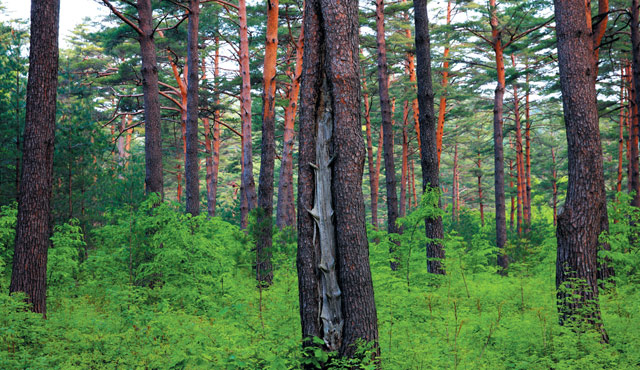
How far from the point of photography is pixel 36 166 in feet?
22.0

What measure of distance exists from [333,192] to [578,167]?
3.87 metres

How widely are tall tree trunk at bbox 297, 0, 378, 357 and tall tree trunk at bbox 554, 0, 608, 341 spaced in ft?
10.7

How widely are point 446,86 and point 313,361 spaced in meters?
19.1

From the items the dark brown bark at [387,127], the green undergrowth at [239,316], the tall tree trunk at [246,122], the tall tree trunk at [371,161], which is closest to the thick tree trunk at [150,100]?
the green undergrowth at [239,316]

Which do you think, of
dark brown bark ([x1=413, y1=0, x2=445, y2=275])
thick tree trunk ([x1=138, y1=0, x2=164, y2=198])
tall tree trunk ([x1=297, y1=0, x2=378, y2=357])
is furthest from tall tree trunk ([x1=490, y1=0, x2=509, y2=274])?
tall tree trunk ([x1=297, y1=0, x2=378, y2=357])

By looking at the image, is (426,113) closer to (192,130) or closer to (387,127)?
(387,127)

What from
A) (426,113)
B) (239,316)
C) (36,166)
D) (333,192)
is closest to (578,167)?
(426,113)

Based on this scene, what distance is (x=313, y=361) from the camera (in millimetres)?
4309

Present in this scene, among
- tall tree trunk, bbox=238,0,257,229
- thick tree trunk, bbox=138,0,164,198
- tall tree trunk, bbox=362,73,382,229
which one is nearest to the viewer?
thick tree trunk, bbox=138,0,164,198

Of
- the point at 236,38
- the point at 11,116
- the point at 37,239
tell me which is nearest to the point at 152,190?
the point at 37,239

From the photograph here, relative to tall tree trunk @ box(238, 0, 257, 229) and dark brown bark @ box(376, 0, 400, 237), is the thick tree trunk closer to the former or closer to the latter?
tall tree trunk @ box(238, 0, 257, 229)

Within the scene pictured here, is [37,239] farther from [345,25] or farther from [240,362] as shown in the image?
[345,25]

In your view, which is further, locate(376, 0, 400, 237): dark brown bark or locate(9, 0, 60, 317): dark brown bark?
locate(376, 0, 400, 237): dark brown bark

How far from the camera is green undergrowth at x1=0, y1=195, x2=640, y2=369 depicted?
15.4 ft
